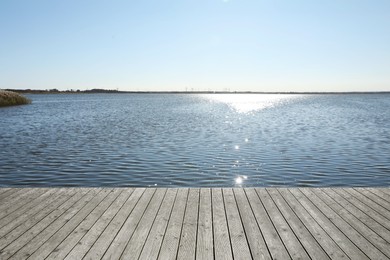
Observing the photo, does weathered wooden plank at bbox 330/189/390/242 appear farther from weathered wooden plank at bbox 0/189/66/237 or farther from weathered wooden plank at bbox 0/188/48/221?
weathered wooden plank at bbox 0/188/48/221

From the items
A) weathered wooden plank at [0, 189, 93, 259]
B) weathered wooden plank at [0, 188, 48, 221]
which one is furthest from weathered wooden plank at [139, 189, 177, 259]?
weathered wooden plank at [0, 188, 48, 221]

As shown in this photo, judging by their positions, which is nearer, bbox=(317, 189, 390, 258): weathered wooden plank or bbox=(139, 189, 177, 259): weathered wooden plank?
bbox=(139, 189, 177, 259): weathered wooden plank

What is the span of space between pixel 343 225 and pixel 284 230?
3.48 feet

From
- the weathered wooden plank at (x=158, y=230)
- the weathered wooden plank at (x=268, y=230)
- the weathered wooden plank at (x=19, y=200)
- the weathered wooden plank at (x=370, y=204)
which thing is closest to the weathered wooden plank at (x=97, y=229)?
the weathered wooden plank at (x=158, y=230)

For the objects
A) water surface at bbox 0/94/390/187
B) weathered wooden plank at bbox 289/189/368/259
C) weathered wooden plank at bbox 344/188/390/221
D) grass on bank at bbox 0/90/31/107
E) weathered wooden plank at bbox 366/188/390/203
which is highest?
weathered wooden plank at bbox 289/189/368/259

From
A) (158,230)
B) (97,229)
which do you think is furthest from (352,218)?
(97,229)

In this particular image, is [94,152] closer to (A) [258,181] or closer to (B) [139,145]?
(B) [139,145]

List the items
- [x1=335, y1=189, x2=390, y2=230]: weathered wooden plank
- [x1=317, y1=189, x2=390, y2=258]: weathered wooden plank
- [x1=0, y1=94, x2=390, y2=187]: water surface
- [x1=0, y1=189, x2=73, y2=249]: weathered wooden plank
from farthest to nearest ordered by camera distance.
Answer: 1. [x1=0, y1=94, x2=390, y2=187]: water surface
2. [x1=335, y1=189, x2=390, y2=230]: weathered wooden plank
3. [x1=0, y1=189, x2=73, y2=249]: weathered wooden plank
4. [x1=317, y1=189, x2=390, y2=258]: weathered wooden plank

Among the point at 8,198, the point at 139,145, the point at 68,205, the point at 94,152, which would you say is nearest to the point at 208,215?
the point at 68,205

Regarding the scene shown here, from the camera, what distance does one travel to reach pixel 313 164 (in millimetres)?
14961

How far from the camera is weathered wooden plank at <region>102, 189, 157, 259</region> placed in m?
4.57

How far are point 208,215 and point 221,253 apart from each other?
1412 millimetres

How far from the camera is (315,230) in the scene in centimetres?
530

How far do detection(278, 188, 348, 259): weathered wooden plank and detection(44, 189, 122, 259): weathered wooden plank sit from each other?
11.7 feet
